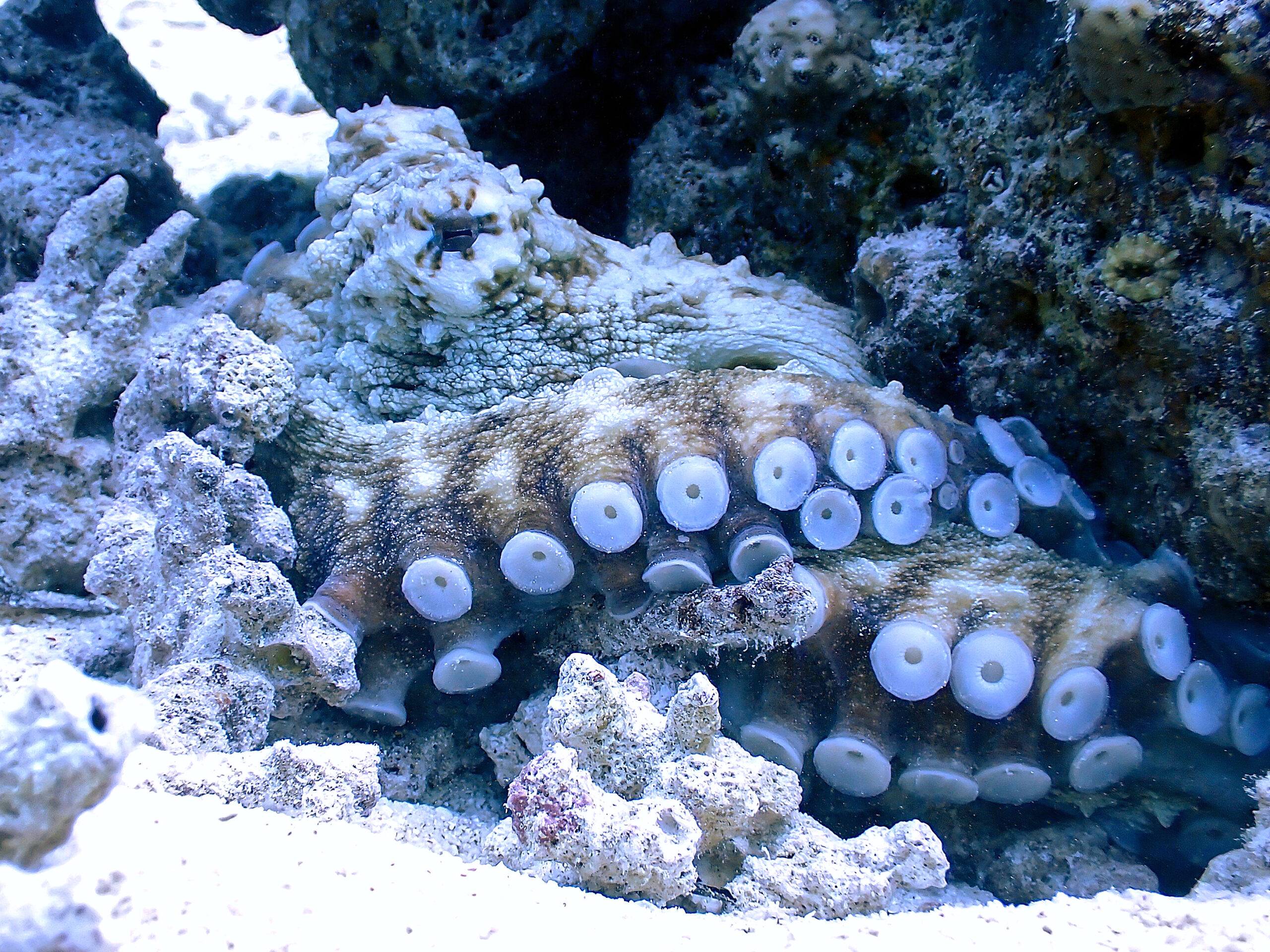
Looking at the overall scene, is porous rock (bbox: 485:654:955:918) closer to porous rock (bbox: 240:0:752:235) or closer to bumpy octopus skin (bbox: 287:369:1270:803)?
bumpy octopus skin (bbox: 287:369:1270:803)

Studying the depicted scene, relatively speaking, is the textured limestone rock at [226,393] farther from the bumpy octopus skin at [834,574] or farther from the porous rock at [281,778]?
the porous rock at [281,778]

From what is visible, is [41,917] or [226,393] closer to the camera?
[41,917]

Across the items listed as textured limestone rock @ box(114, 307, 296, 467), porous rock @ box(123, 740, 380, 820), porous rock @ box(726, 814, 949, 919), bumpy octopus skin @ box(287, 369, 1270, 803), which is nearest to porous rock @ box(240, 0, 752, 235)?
textured limestone rock @ box(114, 307, 296, 467)

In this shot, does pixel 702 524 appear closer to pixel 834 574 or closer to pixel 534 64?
pixel 834 574

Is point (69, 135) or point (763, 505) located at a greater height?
point (763, 505)

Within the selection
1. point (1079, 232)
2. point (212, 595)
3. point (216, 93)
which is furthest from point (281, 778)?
point (216, 93)

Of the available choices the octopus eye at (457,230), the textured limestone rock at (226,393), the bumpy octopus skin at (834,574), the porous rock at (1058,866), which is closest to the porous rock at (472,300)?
the octopus eye at (457,230)

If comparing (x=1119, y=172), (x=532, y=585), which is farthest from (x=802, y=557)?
(x=1119, y=172)
